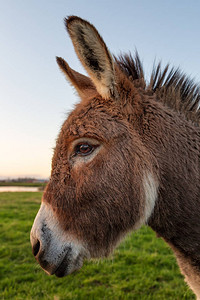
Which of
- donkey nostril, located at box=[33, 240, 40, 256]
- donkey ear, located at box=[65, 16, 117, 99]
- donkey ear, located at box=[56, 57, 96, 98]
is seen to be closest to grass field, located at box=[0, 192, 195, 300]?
donkey nostril, located at box=[33, 240, 40, 256]

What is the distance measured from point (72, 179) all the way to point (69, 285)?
3.96 metres

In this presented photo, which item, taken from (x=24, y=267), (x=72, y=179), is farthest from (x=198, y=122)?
(x=24, y=267)

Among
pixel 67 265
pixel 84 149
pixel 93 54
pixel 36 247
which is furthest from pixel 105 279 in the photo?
pixel 93 54

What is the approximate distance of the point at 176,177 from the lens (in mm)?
2051

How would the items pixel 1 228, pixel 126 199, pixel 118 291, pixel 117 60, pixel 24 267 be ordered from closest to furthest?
pixel 126 199, pixel 117 60, pixel 118 291, pixel 24 267, pixel 1 228

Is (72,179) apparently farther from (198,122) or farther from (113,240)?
(198,122)

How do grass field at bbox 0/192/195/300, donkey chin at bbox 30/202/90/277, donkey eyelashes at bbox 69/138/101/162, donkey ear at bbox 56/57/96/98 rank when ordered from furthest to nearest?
grass field at bbox 0/192/195/300 → donkey ear at bbox 56/57/96/98 → donkey eyelashes at bbox 69/138/101/162 → donkey chin at bbox 30/202/90/277

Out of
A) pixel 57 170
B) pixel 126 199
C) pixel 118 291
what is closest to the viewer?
pixel 126 199

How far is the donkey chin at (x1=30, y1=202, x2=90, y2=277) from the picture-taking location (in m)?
1.97

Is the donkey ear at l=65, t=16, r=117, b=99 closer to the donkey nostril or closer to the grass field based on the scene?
the donkey nostril

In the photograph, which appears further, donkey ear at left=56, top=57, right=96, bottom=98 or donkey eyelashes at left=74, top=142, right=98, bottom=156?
donkey ear at left=56, top=57, right=96, bottom=98

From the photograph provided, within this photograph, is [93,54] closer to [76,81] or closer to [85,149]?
[76,81]

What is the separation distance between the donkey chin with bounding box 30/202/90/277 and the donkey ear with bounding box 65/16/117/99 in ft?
4.14

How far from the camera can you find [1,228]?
948 centimetres
